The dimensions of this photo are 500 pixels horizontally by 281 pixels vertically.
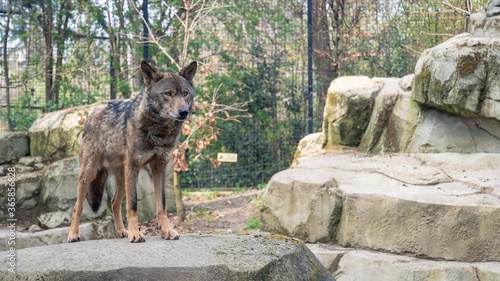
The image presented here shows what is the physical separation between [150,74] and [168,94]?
0.25 metres

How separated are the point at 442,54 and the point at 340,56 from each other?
504 cm

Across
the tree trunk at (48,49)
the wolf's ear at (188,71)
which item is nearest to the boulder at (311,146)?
the wolf's ear at (188,71)

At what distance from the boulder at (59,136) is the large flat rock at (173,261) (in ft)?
15.4

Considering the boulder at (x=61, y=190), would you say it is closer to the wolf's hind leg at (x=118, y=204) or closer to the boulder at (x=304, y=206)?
the boulder at (x=304, y=206)

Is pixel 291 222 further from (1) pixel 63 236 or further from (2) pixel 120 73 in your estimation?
(2) pixel 120 73

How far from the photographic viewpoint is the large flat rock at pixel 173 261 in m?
4.00

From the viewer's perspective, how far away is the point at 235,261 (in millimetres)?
4137

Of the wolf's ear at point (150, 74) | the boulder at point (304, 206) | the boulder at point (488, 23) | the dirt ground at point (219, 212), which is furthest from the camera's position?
the dirt ground at point (219, 212)

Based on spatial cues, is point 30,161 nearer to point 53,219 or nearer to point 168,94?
point 53,219

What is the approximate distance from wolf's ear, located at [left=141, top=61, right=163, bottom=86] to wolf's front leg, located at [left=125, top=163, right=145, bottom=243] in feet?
2.07

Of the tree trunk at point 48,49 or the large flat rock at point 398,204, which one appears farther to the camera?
the tree trunk at point 48,49

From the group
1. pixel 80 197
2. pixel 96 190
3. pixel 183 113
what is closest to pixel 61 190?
pixel 96 190

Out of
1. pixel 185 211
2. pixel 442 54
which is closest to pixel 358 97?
pixel 442 54

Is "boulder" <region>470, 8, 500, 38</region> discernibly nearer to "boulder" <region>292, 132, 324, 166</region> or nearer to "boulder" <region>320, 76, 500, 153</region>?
"boulder" <region>320, 76, 500, 153</region>
